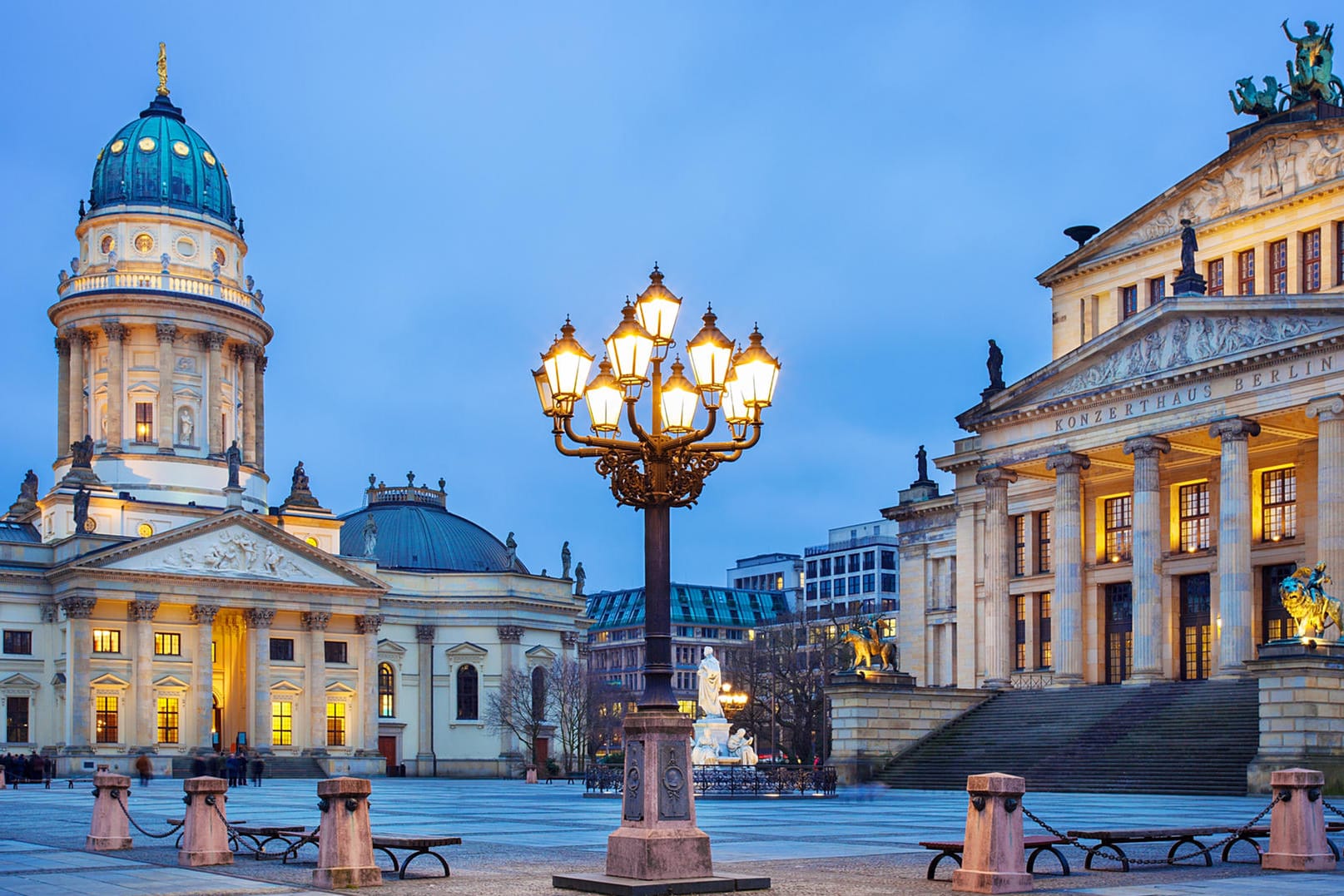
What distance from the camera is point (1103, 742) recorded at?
51.9 m

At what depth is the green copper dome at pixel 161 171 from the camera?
10350cm

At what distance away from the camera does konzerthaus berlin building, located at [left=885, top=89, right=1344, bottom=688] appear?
5356 cm

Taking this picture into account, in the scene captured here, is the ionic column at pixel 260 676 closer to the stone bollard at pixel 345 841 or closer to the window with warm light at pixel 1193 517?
the window with warm light at pixel 1193 517

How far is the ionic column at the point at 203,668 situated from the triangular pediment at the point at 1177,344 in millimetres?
48958

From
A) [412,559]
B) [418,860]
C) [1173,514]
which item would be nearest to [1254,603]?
[1173,514]

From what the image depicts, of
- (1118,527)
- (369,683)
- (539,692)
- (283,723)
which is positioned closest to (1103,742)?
(1118,527)

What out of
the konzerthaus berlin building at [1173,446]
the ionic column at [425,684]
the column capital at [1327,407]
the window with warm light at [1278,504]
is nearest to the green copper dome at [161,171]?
the ionic column at [425,684]

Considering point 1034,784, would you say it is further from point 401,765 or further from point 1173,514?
point 401,765

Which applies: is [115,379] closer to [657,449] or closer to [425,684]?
[425,684]

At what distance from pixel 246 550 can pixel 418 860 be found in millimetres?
73422

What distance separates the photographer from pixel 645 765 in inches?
725

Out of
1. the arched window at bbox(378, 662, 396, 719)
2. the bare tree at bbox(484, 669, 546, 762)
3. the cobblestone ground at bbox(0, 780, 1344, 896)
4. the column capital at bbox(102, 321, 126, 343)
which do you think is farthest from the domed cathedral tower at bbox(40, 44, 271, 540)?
the cobblestone ground at bbox(0, 780, 1344, 896)

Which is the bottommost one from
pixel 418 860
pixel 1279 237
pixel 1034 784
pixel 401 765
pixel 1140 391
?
pixel 401 765

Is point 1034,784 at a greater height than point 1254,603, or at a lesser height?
lesser
